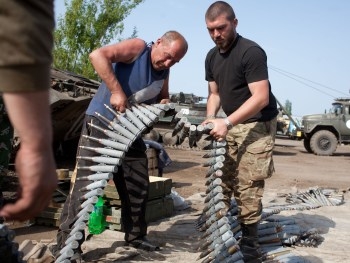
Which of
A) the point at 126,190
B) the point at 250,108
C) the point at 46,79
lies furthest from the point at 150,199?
the point at 46,79

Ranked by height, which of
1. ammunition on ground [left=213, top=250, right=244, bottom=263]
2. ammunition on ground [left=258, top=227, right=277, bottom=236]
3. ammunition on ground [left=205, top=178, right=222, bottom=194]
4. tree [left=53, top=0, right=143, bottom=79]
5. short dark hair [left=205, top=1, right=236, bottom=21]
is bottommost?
ammunition on ground [left=258, top=227, right=277, bottom=236]

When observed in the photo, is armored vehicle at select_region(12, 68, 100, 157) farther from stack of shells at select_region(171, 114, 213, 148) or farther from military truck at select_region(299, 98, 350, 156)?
military truck at select_region(299, 98, 350, 156)

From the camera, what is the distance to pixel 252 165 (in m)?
4.45

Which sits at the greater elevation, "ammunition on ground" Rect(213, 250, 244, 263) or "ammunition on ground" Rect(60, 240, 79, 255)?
"ammunition on ground" Rect(60, 240, 79, 255)

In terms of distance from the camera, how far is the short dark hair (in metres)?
4.27

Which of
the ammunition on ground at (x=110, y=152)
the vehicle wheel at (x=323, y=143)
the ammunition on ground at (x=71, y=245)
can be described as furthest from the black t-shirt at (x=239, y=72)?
the vehicle wheel at (x=323, y=143)

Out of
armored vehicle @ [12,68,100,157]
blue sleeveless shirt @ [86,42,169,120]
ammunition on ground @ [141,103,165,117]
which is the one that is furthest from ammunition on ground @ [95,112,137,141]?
armored vehicle @ [12,68,100,157]

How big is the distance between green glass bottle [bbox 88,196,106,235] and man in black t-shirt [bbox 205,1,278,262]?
1.56 metres

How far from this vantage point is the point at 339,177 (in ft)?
42.6

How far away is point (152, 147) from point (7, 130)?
11.2ft

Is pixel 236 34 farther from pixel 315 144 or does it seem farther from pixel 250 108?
pixel 315 144

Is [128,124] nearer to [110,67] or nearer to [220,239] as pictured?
[110,67]

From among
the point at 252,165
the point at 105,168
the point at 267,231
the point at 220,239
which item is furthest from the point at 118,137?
the point at 267,231

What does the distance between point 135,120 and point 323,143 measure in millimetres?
16752
